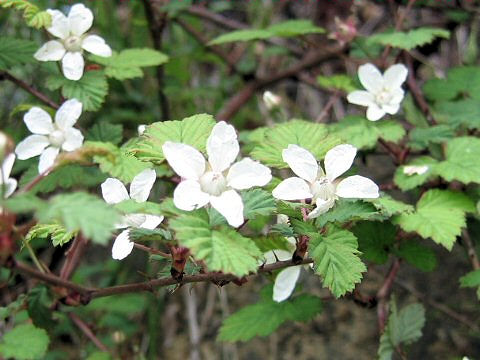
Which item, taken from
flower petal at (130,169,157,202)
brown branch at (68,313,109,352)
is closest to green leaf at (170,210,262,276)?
flower petal at (130,169,157,202)

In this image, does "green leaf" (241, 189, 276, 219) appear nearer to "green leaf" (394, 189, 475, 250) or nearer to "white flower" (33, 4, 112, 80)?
"green leaf" (394, 189, 475, 250)

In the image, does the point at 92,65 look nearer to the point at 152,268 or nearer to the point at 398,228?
the point at 398,228

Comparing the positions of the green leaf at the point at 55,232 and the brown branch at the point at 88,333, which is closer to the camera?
the green leaf at the point at 55,232

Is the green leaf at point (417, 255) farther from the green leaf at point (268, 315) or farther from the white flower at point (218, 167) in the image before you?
the white flower at point (218, 167)

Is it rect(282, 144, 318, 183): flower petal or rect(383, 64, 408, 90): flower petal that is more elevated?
rect(282, 144, 318, 183): flower petal

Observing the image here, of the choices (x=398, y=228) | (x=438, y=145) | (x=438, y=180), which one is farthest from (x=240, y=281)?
(x=438, y=145)

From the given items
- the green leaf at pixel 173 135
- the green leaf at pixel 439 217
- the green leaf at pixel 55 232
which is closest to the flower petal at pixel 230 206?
the green leaf at pixel 173 135
